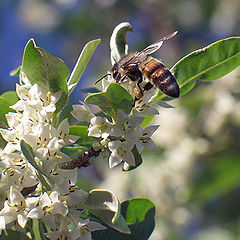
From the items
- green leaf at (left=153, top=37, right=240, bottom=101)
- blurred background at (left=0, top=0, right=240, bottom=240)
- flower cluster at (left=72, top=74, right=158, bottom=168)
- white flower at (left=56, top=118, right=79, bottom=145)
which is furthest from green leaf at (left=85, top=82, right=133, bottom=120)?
blurred background at (left=0, top=0, right=240, bottom=240)

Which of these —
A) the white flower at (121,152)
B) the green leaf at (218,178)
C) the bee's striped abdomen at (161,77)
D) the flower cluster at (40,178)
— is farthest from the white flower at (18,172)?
the green leaf at (218,178)

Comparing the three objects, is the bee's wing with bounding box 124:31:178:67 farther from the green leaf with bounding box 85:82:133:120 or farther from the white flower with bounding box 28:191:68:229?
the white flower with bounding box 28:191:68:229

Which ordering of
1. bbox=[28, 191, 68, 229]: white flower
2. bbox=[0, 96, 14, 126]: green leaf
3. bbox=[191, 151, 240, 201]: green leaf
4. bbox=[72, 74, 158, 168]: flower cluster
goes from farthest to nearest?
bbox=[191, 151, 240, 201]: green leaf < bbox=[0, 96, 14, 126]: green leaf < bbox=[72, 74, 158, 168]: flower cluster < bbox=[28, 191, 68, 229]: white flower

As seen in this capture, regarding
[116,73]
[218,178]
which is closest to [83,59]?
[116,73]

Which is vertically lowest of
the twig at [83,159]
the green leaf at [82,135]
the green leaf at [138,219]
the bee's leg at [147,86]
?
the green leaf at [138,219]

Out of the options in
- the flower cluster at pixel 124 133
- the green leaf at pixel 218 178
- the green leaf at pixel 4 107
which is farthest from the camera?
the green leaf at pixel 218 178

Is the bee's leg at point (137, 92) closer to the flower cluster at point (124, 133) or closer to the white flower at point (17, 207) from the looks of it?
the flower cluster at point (124, 133)
